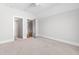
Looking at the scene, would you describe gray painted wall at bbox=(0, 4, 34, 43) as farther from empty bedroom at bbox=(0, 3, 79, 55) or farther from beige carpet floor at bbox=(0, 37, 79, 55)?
beige carpet floor at bbox=(0, 37, 79, 55)

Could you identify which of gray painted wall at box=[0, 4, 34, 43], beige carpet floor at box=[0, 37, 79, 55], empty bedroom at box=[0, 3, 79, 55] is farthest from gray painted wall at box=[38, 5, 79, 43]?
gray painted wall at box=[0, 4, 34, 43]

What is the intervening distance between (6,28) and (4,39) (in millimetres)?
655

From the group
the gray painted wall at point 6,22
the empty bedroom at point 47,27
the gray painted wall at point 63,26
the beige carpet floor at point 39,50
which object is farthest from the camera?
the gray painted wall at point 6,22

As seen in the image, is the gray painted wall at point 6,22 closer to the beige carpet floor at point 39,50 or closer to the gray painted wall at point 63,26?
the beige carpet floor at point 39,50

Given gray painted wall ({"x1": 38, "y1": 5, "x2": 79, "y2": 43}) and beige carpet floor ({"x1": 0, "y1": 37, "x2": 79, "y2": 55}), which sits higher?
gray painted wall ({"x1": 38, "y1": 5, "x2": 79, "y2": 43})

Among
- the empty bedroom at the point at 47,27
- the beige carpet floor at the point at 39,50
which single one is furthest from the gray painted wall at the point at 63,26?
the beige carpet floor at the point at 39,50

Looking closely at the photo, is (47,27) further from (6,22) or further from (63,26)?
(6,22)

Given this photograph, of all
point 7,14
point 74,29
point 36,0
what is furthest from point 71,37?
point 7,14

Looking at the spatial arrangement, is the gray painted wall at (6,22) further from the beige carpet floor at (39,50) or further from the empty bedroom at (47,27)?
the beige carpet floor at (39,50)

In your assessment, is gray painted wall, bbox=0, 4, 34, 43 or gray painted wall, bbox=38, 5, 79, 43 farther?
gray painted wall, bbox=0, 4, 34, 43

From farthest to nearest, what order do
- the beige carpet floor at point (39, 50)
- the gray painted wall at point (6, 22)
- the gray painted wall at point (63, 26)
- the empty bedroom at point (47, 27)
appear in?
the gray painted wall at point (6, 22)
the gray painted wall at point (63, 26)
the empty bedroom at point (47, 27)
the beige carpet floor at point (39, 50)

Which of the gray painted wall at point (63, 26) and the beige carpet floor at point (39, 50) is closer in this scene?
the beige carpet floor at point (39, 50)

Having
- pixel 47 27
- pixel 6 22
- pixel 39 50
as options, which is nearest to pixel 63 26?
pixel 47 27

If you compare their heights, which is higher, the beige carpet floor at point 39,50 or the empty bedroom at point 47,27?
the empty bedroom at point 47,27
